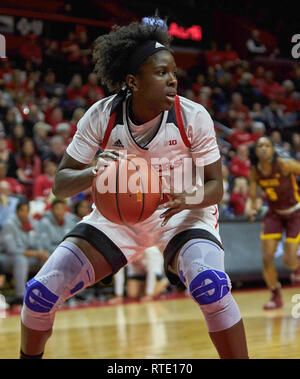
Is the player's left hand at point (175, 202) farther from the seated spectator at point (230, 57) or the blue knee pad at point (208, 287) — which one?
the seated spectator at point (230, 57)

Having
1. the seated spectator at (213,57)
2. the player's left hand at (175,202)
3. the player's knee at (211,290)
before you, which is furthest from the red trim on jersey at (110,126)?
the seated spectator at (213,57)

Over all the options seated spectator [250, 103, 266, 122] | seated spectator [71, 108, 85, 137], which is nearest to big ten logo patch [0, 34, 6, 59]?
seated spectator [71, 108, 85, 137]

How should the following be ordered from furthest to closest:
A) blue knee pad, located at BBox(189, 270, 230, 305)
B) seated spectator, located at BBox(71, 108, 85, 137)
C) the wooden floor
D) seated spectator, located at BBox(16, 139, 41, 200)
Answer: seated spectator, located at BBox(71, 108, 85, 137) → seated spectator, located at BBox(16, 139, 41, 200) → the wooden floor → blue knee pad, located at BBox(189, 270, 230, 305)

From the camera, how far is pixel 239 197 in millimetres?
10141

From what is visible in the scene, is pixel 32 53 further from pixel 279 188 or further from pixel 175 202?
pixel 175 202

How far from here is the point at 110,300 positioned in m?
8.66

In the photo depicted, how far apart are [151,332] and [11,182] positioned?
160 inches

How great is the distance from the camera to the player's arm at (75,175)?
313 cm

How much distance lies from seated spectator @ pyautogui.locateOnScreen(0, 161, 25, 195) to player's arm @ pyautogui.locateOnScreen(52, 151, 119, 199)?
546 cm

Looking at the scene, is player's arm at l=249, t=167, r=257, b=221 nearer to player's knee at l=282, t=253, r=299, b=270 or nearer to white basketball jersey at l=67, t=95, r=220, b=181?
player's knee at l=282, t=253, r=299, b=270

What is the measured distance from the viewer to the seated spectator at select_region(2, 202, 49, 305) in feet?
25.9

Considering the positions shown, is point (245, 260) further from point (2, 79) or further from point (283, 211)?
point (2, 79)

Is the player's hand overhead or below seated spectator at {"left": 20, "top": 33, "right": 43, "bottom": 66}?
overhead

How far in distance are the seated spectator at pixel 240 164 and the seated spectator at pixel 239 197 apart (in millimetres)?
1074
